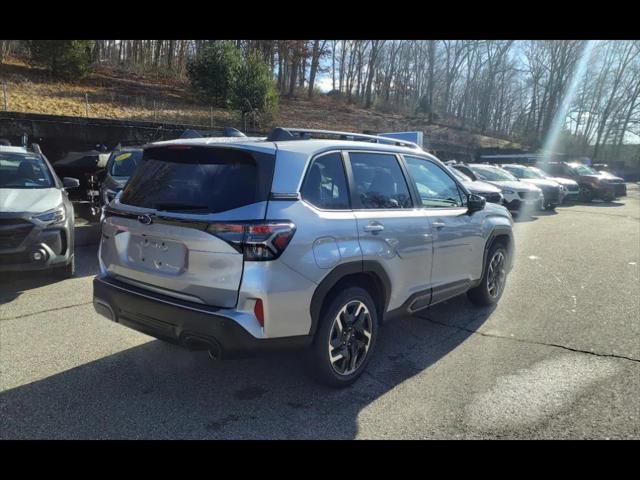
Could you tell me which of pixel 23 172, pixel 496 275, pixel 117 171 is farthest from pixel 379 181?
pixel 117 171

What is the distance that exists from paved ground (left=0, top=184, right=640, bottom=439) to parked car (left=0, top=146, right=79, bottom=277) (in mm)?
453

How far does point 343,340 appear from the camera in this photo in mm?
3455

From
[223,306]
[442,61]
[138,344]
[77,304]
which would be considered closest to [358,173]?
[223,306]

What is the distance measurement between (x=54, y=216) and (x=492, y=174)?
1398 cm

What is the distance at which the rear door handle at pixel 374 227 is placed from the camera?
345 cm

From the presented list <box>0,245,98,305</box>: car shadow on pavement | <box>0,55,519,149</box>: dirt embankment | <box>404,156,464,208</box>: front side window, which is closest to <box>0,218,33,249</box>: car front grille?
<box>0,245,98,305</box>: car shadow on pavement

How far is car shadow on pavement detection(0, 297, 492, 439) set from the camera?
2.93 metres

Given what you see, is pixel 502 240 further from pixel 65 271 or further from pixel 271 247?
pixel 65 271

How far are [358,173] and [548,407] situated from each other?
2.20m

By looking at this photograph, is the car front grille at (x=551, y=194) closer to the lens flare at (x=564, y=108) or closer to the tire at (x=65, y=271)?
the tire at (x=65, y=271)

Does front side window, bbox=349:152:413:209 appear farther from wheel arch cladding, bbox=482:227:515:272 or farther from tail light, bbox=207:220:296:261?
wheel arch cladding, bbox=482:227:515:272

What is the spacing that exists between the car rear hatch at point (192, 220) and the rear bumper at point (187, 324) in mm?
81
